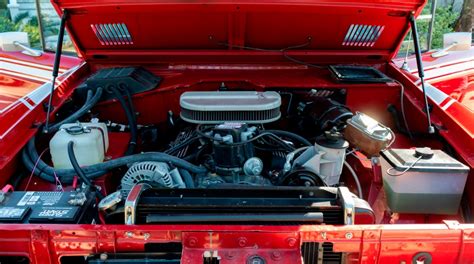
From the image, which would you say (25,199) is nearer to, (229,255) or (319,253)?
(229,255)

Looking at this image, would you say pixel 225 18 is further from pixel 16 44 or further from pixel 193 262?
pixel 16 44

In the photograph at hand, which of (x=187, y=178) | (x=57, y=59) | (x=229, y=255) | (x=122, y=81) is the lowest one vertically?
(x=187, y=178)

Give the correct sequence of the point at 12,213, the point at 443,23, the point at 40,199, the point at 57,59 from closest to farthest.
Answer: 1. the point at 12,213
2. the point at 40,199
3. the point at 57,59
4. the point at 443,23

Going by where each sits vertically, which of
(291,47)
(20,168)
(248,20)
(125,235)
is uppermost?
(248,20)

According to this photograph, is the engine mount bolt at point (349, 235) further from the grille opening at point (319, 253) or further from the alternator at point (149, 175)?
the alternator at point (149, 175)

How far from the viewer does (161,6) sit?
1.87m

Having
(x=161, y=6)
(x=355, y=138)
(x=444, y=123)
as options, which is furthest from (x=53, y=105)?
(x=444, y=123)

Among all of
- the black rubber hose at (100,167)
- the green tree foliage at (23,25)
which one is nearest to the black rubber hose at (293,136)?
the black rubber hose at (100,167)

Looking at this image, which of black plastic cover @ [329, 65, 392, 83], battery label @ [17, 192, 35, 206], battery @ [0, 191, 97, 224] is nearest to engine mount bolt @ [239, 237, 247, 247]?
battery @ [0, 191, 97, 224]

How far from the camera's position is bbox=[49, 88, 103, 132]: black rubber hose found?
198 centimetres

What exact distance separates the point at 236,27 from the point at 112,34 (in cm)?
70

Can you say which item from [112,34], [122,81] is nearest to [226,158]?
[122,81]

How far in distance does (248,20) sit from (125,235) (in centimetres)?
132

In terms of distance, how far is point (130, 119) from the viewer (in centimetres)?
215
